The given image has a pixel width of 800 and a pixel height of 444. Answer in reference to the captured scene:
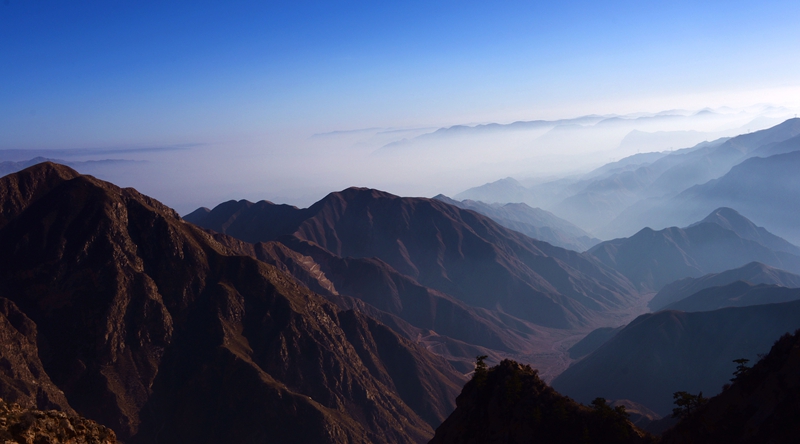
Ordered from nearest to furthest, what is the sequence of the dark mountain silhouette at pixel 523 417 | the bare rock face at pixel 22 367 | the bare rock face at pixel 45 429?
the bare rock face at pixel 45 429 < the dark mountain silhouette at pixel 523 417 < the bare rock face at pixel 22 367

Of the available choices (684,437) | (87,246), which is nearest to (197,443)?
(87,246)

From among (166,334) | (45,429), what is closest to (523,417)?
(45,429)

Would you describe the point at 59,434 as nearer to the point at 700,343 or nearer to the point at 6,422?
the point at 6,422

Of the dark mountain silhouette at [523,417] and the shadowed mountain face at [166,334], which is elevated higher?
the dark mountain silhouette at [523,417]

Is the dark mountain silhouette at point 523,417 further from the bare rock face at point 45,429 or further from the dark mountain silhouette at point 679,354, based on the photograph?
the dark mountain silhouette at point 679,354

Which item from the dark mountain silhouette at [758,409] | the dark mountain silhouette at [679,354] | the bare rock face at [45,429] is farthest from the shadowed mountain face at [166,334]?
the dark mountain silhouette at [758,409]

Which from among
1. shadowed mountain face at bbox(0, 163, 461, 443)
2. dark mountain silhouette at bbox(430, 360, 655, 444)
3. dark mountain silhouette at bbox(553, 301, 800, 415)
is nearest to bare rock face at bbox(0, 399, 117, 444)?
dark mountain silhouette at bbox(430, 360, 655, 444)
